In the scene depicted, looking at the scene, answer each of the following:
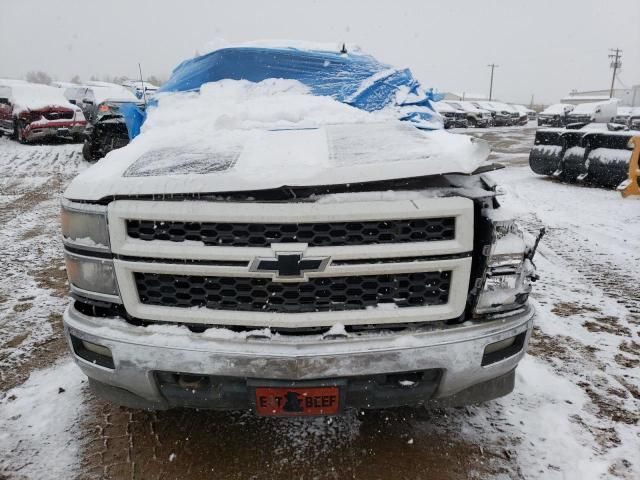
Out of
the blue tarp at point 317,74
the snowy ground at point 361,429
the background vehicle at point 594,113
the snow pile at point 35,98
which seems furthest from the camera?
the background vehicle at point 594,113

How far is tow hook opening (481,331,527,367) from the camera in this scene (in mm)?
1902

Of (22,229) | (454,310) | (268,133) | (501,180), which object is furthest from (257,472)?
(501,180)

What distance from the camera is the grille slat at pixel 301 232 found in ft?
5.89

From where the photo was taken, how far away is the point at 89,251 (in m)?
1.93

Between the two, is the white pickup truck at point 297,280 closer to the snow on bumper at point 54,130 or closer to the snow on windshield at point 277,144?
the snow on windshield at point 277,144

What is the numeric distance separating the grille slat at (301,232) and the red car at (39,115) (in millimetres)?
14249

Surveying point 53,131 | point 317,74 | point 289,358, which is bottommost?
point 53,131

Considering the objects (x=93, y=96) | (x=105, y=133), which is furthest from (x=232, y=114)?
(x=93, y=96)

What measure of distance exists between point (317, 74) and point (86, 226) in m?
2.20

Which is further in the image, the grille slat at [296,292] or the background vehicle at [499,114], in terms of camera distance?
the background vehicle at [499,114]

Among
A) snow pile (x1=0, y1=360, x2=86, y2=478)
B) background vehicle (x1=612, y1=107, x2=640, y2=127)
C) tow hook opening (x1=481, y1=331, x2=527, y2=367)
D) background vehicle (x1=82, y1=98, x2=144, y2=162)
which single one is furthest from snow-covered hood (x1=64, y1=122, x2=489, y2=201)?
background vehicle (x1=612, y1=107, x2=640, y2=127)

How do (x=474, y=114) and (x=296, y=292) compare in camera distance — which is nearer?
(x=296, y=292)

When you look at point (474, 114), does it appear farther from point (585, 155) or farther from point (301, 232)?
point (301, 232)

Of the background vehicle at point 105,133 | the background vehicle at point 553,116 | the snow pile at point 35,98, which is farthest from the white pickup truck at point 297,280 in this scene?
the background vehicle at point 553,116
